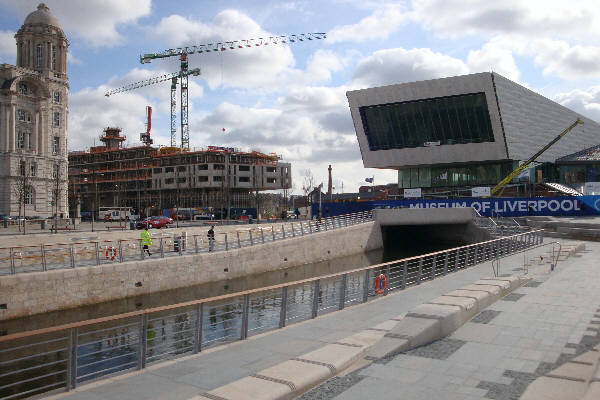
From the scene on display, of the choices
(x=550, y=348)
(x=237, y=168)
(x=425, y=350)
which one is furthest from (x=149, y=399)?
(x=237, y=168)

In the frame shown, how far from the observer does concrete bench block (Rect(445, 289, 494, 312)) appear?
12338 mm

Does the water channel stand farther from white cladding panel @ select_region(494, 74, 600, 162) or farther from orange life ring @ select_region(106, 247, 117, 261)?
white cladding panel @ select_region(494, 74, 600, 162)

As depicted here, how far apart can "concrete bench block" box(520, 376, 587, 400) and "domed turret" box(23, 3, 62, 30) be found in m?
93.6

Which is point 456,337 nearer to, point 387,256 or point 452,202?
point 387,256

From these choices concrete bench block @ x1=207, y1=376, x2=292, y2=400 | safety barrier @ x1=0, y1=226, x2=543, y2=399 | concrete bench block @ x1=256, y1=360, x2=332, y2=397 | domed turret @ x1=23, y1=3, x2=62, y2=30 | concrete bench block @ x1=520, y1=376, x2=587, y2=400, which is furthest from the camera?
domed turret @ x1=23, y1=3, x2=62, y2=30

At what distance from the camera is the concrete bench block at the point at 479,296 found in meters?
12.3

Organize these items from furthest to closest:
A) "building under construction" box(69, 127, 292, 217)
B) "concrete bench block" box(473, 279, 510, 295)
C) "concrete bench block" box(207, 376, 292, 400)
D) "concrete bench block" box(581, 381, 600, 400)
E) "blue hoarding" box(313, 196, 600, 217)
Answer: "building under construction" box(69, 127, 292, 217)
"blue hoarding" box(313, 196, 600, 217)
"concrete bench block" box(473, 279, 510, 295)
"concrete bench block" box(207, 376, 292, 400)
"concrete bench block" box(581, 381, 600, 400)

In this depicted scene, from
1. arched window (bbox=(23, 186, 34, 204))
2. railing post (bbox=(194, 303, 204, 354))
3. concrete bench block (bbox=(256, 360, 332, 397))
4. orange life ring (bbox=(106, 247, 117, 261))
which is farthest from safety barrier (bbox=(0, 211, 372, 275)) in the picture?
arched window (bbox=(23, 186, 34, 204))

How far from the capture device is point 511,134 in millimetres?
69125

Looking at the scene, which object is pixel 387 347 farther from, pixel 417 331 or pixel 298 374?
pixel 298 374

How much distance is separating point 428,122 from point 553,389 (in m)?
67.4

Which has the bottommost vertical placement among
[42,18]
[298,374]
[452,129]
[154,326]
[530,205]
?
[154,326]

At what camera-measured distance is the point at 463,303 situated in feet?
37.6

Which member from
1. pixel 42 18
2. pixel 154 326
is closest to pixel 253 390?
pixel 154 326
